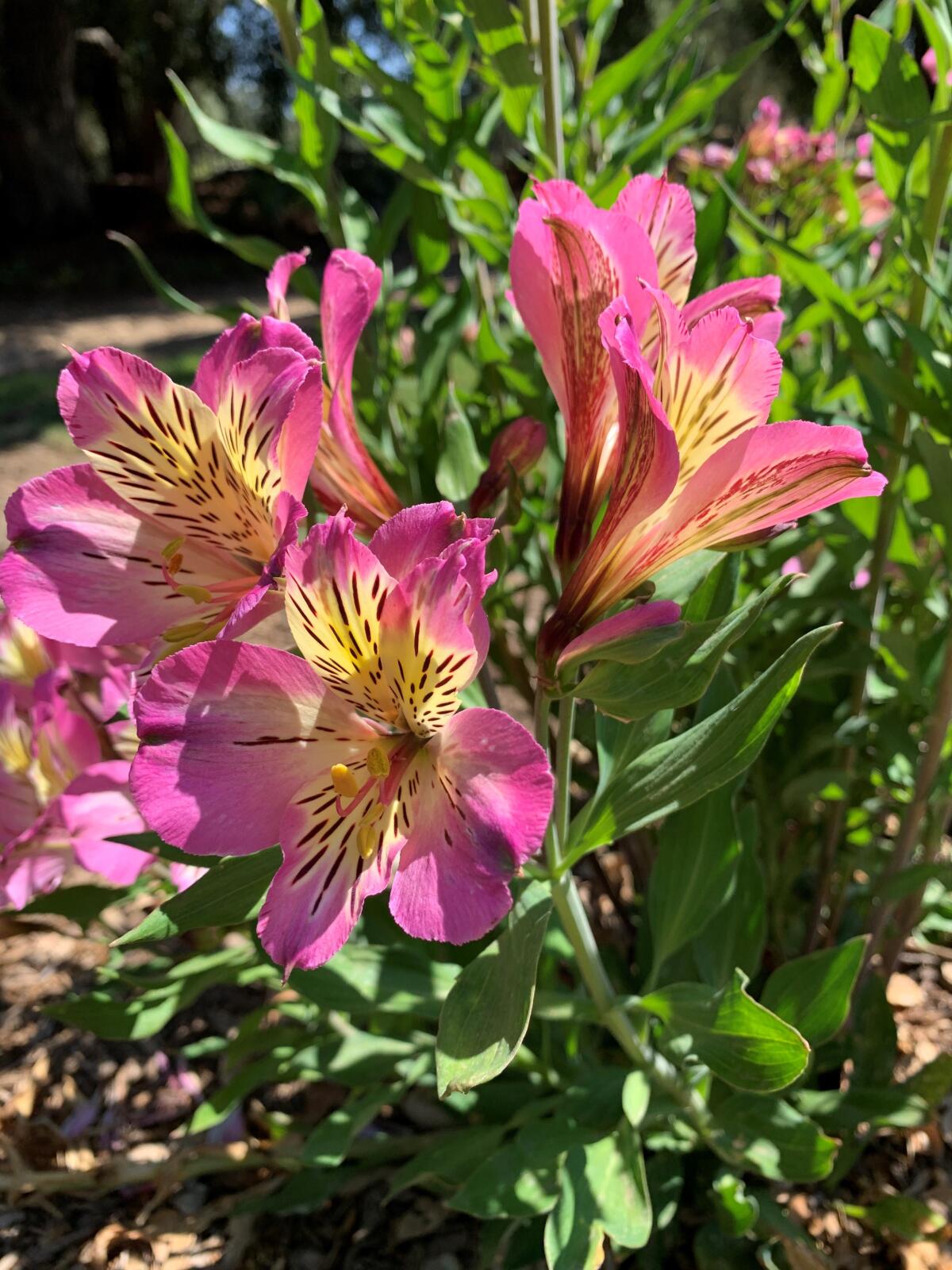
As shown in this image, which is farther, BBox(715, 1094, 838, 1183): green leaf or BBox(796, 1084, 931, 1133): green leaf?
BBox(796, 1084, 931, 1133): green leaf

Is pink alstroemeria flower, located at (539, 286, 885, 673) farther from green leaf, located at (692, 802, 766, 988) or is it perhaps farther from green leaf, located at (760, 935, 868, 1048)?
green leaf, located at (692, 802, 766, 988)

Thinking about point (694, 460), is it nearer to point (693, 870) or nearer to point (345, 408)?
point (345, 408)

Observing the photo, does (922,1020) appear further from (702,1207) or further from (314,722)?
(314,722)

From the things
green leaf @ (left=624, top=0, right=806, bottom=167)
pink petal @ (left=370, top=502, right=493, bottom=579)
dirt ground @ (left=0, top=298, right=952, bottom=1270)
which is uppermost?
green leaf @ (left=624, top=0, right=806, bottom=167)

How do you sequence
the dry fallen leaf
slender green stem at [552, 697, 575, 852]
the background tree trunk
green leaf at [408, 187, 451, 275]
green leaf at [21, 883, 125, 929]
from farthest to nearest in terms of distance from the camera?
the background tree trunk, the dry fallen leaf, green leaf at [408, 187, 451, 275], green leaf at [21, 883, 125, 929], slender green stem at [552, 697, 575, 852]

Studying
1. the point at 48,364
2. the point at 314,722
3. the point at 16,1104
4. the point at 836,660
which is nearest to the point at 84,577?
the point at 314,722

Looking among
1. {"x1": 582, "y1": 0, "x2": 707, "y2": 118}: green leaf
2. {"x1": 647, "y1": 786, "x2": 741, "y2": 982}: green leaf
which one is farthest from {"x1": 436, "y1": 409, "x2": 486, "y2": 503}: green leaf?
{"x1": 582, "y1": 0, "x2": 707, "y2": 118}: green leaf

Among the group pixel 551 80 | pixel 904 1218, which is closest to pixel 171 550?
pixel 551 80

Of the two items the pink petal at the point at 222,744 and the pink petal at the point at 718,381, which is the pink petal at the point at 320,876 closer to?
the pink petal at the point at 222,744
